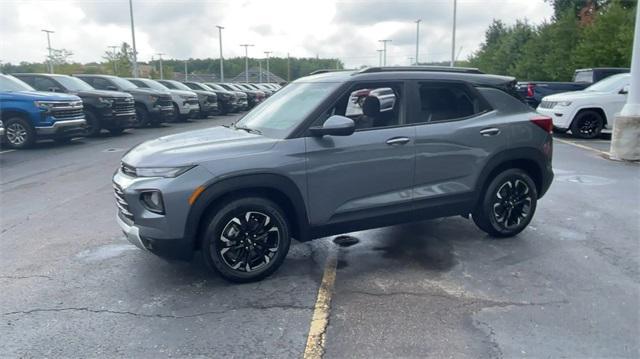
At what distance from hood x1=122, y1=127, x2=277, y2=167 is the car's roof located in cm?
98

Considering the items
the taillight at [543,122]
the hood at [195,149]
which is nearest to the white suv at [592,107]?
the taillight at [543,122]

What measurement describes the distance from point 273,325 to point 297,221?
41.6 inches

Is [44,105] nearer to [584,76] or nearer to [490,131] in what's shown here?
[490,131]

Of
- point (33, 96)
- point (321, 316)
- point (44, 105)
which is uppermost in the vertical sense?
point (33, 96)

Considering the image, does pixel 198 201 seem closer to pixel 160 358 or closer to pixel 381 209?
pixel 160 358

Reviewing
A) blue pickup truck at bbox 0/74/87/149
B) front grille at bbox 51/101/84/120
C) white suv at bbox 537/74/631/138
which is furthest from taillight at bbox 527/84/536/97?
blue pickup truck at bbox 0/74/87/149

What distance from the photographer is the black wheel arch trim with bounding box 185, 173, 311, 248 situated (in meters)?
4.00

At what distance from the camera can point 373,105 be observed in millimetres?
4758

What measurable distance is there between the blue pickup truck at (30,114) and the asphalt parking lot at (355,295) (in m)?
7.06

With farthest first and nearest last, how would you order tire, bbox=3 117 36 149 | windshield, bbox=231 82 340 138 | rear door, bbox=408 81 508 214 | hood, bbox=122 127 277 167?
1. tire, bbox=3 117 36 149
2. rear door, bbox=408 81 508 214
3. windshield, bbox=231 82 340 138
4. hood, bbox=122 127 277 167

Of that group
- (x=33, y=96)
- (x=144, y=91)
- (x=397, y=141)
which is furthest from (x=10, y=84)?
(x=397, y=141)

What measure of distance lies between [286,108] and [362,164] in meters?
0.99

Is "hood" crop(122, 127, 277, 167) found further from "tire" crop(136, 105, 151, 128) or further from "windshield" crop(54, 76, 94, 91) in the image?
"tire" crop(136, 105, 151, 128)

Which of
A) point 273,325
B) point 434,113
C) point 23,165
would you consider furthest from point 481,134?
point 23,165
